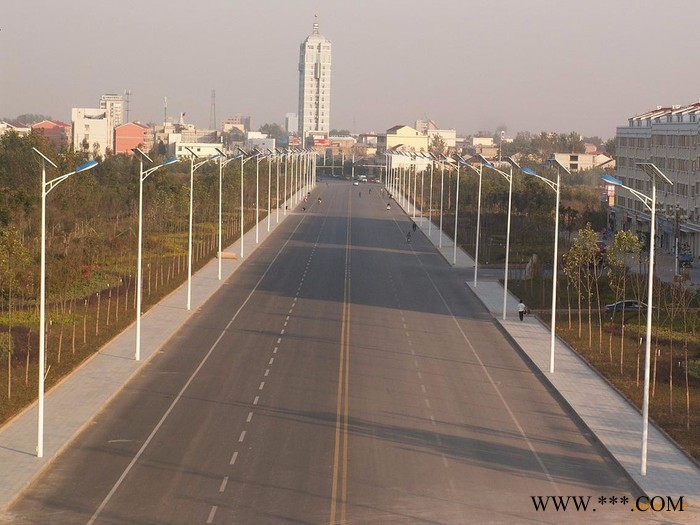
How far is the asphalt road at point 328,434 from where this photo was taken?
741 inches

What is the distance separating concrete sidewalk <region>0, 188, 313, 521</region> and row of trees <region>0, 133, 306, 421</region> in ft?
2.03

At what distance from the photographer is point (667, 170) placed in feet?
246

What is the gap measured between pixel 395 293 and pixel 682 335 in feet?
46.4

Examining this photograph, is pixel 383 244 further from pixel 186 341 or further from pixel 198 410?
pixel 198 410

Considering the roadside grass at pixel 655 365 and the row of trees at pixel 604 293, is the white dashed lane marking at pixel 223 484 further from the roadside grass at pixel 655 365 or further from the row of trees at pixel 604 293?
the row of trees at pixel 604 293

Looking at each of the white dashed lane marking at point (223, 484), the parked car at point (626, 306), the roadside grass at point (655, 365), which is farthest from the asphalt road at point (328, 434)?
the parked car at point (626, 306)

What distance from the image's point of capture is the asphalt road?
741 inches

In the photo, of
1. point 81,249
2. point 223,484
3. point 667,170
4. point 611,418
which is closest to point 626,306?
point 611,418

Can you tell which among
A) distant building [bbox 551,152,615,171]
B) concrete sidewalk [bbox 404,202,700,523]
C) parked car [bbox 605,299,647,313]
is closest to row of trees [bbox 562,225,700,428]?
parked car [bbox 605,299,647,313]

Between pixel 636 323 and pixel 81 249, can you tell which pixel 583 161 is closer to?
pixel 81 249

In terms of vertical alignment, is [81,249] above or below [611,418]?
above

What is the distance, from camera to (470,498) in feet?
63.4

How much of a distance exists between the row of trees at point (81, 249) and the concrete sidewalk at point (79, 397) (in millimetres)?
618

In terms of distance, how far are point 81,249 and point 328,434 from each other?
27251 mm
